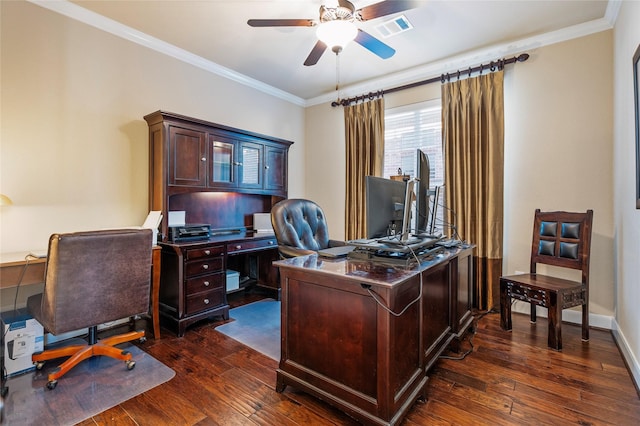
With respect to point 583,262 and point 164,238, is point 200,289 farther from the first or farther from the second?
point 583,262

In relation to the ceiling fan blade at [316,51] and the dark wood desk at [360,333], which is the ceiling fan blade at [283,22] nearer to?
the ceiling fan blade at [316,51]

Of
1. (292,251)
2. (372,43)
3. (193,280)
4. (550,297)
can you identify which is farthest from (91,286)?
(550,297)

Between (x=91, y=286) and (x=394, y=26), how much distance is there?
10.5 feet

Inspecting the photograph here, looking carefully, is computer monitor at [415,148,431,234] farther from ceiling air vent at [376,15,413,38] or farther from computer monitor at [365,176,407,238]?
ceiling air vent at [376,15,413,38]

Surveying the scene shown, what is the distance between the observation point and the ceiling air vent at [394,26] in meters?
2.67

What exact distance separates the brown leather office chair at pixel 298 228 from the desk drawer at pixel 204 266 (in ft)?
2.33

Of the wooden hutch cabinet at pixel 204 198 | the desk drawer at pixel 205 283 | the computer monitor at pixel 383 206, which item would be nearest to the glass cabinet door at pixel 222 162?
the wooden hutch cabinet at pixel 204 198

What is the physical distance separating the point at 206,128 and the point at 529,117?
130 inches

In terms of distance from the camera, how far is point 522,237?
122 inches

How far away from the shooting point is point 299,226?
283 centimetres

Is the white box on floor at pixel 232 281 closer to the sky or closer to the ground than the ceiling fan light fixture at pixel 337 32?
closer to the ground

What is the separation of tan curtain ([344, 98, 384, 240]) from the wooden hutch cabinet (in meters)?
1.03

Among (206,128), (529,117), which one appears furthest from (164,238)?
(529,117)

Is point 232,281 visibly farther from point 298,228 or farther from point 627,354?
point 627,354
